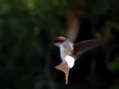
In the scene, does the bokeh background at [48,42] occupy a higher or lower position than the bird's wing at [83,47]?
lower

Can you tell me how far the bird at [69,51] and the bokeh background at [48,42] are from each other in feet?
4.49

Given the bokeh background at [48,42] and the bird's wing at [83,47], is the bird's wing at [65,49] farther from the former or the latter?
the bokeh background at [48,42]

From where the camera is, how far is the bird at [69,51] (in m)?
0.38

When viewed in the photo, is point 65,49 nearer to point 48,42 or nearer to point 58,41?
point 58,41

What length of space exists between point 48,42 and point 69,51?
1.86 metres

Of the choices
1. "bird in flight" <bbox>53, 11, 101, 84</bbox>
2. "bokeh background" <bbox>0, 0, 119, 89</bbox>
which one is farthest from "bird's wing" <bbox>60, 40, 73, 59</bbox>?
"bokeh background" <bbox>0, 0, 119, 89</bbox>

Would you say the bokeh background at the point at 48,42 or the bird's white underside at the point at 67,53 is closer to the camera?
the bird's white underside at the point at 67,53

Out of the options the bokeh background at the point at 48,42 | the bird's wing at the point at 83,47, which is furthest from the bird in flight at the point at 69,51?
the bokeh background at the point at 48,42

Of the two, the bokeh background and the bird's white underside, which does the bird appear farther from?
the bokeh background

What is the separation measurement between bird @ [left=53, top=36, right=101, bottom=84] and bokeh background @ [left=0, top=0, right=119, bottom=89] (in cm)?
137

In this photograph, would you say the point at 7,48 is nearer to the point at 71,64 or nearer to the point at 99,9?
the point at 99,9

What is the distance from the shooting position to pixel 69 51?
40cm

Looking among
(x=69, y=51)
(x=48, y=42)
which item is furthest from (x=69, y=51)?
(x=48, y=42)

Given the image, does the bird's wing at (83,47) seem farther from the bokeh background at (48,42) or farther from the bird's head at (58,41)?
the bokeh background at (48,42)
